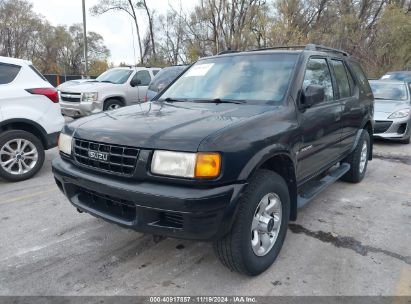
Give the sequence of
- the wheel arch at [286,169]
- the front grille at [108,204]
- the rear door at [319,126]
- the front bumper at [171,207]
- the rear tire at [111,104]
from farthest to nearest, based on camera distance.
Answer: the rear tire at [111,104] < the rear door at [319,126] < the wheel arch at [286,169] < the front grille at [108,204] < the front bumper at [171,207]

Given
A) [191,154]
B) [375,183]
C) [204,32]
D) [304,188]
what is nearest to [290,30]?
[204,32]

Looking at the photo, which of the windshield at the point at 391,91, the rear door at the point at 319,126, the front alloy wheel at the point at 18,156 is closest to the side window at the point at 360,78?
the rear door at the point at 319,126

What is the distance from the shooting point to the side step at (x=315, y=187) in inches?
136

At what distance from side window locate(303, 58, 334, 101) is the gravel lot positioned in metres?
1.41

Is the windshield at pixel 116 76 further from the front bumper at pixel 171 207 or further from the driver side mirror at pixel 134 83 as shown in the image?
the front bumper at pixel 171 207

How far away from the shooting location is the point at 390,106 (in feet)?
27.0

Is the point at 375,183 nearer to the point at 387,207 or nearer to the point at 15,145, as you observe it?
the point at 387,207

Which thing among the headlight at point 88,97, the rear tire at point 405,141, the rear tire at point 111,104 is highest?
the headlight at point 88,97

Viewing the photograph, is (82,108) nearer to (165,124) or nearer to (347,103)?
(347,103)

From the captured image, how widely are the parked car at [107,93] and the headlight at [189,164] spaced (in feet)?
26.3

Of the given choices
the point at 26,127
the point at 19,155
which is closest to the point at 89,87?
the point at 26,127

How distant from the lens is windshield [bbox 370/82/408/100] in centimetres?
879

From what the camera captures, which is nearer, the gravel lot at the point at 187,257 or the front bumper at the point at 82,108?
the gravel lot at the point at 187,257

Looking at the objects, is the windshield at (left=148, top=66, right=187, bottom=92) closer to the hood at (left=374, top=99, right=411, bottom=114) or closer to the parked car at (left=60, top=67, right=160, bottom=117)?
the parked car at (left=60, top=67, right=160, bottom=117)
